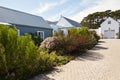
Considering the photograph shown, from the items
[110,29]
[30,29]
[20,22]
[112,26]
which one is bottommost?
[30,29]

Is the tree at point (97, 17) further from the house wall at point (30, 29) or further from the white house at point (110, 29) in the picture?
the house wall at point (30, 29)

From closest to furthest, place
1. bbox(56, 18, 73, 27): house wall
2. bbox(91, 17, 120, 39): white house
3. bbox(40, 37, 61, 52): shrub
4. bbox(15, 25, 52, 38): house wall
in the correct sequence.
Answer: bbox(40, 37, 61, 52): shrub, bbox(15, 25, 52, 38): house wall, bbox(56, 18, 73, 27): house wall, bbox(91, 17, 120, 39): white house

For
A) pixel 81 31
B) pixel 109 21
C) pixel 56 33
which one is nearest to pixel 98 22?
pixel 109 21

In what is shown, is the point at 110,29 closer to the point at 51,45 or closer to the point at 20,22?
the point at 20,22

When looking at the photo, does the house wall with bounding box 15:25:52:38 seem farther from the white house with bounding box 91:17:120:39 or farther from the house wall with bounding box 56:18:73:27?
the white house with bounding box 91:17:120:39

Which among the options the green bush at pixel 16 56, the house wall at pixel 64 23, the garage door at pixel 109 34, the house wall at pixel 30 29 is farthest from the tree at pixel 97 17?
the green bush at pixel 16 56

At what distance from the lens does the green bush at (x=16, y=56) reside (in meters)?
7.26

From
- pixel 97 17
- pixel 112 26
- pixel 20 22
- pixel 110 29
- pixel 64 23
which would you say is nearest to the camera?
pixel 20 22

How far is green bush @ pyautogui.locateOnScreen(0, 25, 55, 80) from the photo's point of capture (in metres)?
7.26

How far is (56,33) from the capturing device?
50.5ft

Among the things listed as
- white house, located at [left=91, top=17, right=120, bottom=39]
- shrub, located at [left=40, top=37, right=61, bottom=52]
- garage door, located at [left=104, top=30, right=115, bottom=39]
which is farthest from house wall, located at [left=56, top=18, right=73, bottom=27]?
shrub, located at [left=40, top=37, right=61, bottom=52]

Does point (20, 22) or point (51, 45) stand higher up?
point (20, 22)

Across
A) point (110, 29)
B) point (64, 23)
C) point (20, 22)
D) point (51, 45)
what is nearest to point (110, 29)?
point (110, 29)

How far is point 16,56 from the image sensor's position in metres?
7.66
